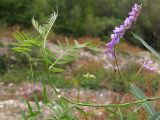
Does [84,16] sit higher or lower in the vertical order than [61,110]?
lower

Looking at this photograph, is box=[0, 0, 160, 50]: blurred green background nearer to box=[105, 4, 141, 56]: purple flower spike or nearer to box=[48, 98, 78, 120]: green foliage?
box=[48, 98, 78, 120]: green foliage

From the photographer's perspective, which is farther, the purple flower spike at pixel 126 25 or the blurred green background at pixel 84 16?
the blurred green background at pixel 84 16

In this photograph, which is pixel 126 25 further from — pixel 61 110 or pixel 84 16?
pixel 84 16

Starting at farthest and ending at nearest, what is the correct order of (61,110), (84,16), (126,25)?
(84,16) → (61,110) → (126,25)

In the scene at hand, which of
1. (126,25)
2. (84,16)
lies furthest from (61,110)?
(84,16)

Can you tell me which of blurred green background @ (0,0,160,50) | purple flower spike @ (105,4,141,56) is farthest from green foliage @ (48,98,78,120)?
blurred green background @ (0,0,160,50)

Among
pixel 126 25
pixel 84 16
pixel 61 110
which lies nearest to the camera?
pixel 126 25

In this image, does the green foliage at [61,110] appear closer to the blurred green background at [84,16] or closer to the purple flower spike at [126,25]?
the purple flower spike at [126,25]

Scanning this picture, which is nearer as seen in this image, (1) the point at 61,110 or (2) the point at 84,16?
(1) the point at 61,110

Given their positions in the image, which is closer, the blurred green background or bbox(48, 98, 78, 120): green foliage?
bbox(48, 98, 78, 120): green foliage

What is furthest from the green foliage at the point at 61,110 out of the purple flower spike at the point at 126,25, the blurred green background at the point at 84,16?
the blurred green background at the point at 84,16

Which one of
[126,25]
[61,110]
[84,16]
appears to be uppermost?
[126,25]

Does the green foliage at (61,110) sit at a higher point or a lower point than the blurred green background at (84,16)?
higher
